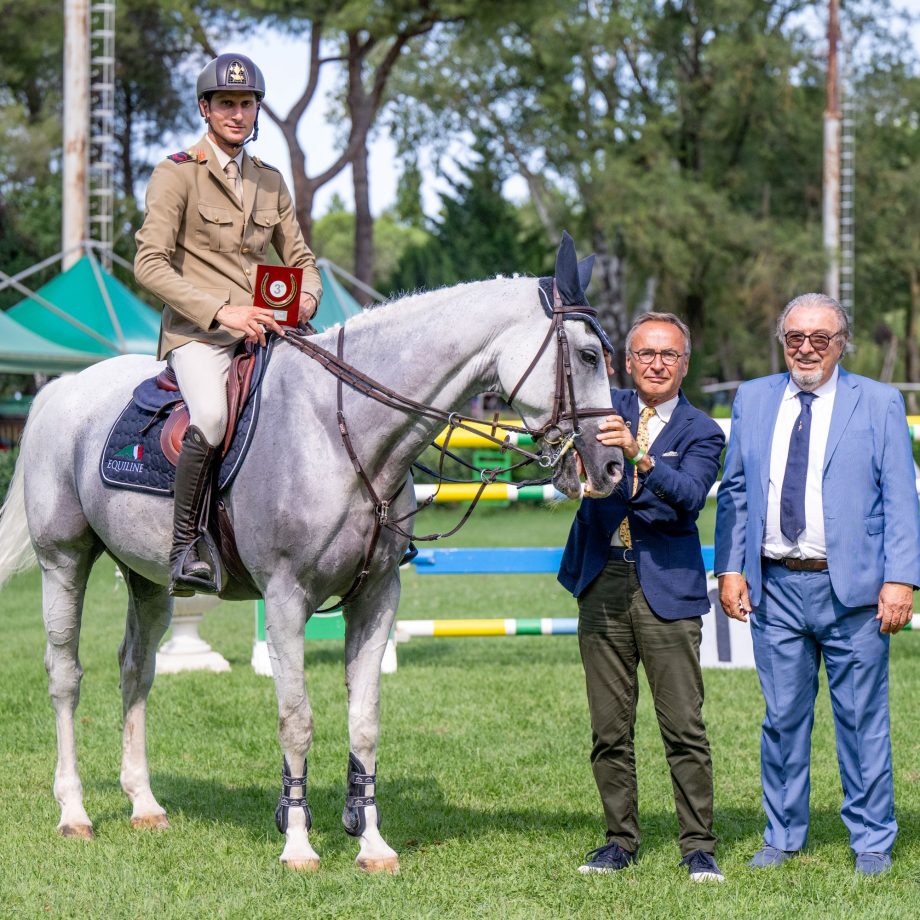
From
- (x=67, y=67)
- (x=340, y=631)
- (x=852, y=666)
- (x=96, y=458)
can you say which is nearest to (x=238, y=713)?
(x=340, y=631)

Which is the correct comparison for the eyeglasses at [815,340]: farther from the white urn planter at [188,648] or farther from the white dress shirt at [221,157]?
the white urn planter at [188,648]

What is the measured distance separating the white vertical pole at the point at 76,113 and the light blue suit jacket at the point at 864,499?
57.5 feet

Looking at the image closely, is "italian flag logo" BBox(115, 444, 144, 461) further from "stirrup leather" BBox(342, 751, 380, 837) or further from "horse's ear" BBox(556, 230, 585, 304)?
"horse's ear" BBox(556, 230, 585, 304)

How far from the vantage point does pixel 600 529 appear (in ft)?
18.0

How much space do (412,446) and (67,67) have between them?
1797 centimetres

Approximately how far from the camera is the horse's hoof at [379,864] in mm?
5457

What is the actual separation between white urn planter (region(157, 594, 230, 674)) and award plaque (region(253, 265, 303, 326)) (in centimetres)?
485

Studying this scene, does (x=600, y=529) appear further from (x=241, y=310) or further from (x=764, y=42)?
(x=764, y=42)

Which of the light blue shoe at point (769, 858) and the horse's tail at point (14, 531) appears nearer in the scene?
the light blue shoe at point (769, 858)

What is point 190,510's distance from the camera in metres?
5.44

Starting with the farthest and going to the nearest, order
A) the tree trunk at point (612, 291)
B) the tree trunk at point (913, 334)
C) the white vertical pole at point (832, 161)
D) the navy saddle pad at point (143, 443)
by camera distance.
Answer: the tree trunk at point (913, 334)
the tree trunk at point (612, 291)
the white vertical pole at point (832, 161)
the navy saddle pad at point (143, 443)

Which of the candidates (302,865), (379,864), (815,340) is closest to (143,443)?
(302,865)

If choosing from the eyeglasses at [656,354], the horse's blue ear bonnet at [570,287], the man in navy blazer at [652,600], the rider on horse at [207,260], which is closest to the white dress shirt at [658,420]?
the man in navy blazer at [652,600]

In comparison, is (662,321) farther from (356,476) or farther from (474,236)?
(474,236)
